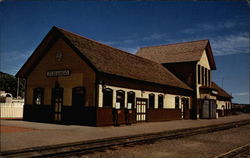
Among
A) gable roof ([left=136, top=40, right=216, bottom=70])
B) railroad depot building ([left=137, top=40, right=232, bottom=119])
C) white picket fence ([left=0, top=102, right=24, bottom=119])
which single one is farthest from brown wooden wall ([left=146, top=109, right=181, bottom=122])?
white picket fence ([left=0, top=102, right=24, bottom=119])

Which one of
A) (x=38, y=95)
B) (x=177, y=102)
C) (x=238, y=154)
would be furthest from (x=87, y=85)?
(x=177, y=102)

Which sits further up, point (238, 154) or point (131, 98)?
point (131, 98)

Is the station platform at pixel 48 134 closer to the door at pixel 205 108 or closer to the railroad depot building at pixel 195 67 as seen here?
the railroad depot building at pixel 195 67

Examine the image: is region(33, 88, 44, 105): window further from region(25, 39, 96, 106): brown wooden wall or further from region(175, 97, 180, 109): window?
region(175, 97, 180, 109): window

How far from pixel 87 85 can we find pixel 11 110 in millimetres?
10242

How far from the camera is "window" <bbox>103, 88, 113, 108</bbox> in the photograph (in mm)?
17469

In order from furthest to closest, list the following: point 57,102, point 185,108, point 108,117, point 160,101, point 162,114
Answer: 1. point 185,108
2. point 162,114
3. point 160,101
4. point 57,102
5. point 108,117

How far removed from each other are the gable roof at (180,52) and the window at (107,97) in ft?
55.4

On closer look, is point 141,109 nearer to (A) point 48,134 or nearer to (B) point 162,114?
(B) point 162,114

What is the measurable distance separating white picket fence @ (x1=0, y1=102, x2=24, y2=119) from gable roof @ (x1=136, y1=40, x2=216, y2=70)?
18557 millimetres

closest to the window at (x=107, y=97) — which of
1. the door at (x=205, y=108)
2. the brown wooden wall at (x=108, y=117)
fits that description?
the brown wooden wall at (x=108, y=117)

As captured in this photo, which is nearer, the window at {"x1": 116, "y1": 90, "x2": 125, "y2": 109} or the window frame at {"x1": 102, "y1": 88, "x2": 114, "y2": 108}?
the window frame at {"x1": 102, "y1": 88, "x2": 114, "y2": 108}

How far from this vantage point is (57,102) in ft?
61.9

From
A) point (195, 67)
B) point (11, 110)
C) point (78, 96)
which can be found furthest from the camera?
point (195, 67)
